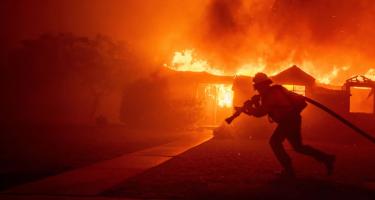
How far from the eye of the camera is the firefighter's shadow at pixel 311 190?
6.51 metres

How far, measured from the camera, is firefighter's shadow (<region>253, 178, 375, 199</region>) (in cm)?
651

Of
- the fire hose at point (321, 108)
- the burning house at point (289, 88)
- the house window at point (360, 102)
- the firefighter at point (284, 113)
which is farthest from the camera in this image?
the house window at point (360, 102)

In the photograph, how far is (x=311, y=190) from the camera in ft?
22.6

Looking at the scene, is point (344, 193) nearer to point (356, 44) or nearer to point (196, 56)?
point (196, 56)

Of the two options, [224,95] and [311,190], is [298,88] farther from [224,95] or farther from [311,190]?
[311,190]

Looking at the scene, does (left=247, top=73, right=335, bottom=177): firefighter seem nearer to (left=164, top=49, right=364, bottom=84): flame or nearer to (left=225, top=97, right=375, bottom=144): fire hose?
(left=225, top=97, right=375, bottom=144): fire hose

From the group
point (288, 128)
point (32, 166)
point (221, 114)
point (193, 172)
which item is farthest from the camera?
point (221, 114)

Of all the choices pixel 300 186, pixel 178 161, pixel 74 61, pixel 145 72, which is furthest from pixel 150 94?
pixel 300 186

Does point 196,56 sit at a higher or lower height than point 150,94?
higher

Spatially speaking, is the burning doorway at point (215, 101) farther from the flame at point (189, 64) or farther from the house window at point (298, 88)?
the house window at point (298, 88)

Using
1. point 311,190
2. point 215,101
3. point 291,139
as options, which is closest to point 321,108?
point 291,139

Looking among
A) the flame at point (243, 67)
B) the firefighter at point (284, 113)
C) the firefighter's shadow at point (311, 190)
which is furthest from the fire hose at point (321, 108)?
the flame at point (243, 67)

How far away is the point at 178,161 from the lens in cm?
1079

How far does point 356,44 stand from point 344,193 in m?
40.5
